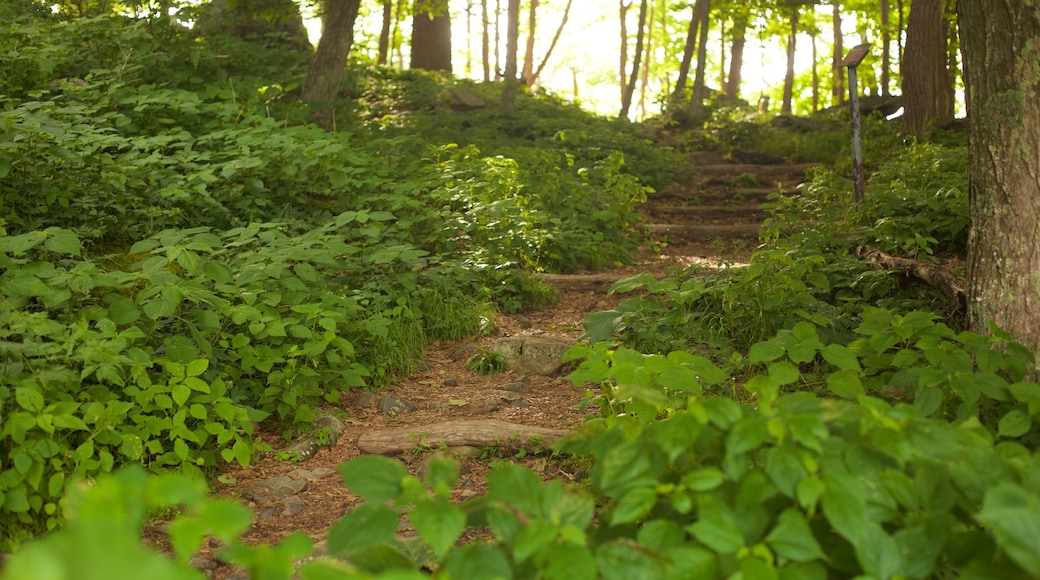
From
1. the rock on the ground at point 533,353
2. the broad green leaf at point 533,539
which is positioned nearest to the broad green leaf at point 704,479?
the broad green leaf at point 533,539

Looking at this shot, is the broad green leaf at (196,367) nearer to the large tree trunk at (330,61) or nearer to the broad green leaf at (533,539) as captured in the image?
the broad green leaf at (533,539)

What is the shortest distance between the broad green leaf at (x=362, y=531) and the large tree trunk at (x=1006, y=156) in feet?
10.1

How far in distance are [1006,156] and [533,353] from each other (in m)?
3.00

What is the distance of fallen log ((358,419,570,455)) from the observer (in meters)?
3.92

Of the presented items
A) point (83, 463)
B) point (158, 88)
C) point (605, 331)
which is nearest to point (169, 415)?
point (83, 463)

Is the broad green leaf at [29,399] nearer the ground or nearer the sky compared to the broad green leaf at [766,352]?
nearer the ground

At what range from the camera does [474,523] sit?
1.76 metres

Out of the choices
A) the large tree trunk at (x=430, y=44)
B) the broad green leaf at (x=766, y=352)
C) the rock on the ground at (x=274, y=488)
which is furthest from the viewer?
the large tree trunk at (x=430, y=44)

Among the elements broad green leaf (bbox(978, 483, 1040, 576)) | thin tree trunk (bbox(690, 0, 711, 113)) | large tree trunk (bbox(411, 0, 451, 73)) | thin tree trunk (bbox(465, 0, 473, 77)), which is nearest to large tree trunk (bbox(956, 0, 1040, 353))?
broad green leaf (bbox(978, 483, 1040, 576))

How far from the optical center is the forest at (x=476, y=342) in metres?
1.62

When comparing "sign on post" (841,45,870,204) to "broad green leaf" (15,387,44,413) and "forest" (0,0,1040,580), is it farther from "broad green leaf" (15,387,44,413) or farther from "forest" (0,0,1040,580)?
"broad green leaf" (15,387,44,413)

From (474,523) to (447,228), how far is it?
16.4 ft

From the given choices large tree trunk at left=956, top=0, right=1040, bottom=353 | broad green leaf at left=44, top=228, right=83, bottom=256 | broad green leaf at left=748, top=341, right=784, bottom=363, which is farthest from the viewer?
broad green leaf at left=44, top=228, right=83, bottom=256

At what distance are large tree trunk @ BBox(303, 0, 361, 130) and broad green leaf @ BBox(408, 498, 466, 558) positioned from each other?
8.37 metres
